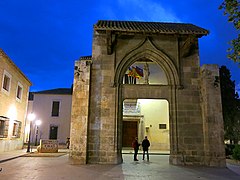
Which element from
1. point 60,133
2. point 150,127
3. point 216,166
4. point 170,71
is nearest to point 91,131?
point 170,71

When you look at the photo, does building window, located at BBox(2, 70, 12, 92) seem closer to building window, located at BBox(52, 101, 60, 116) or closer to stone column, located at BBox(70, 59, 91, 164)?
stone column, located at BBox(70, 59, 91, 164)

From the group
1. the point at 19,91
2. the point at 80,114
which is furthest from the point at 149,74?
the point at 19,91

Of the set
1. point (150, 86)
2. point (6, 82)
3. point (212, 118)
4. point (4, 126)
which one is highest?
point (6, 82)

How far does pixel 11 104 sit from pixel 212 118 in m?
13.3

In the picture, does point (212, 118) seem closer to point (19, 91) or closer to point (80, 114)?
point (80, 114)

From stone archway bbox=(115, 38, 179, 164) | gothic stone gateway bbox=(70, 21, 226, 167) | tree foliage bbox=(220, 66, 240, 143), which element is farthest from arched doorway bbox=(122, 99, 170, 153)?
gothic stone gateway bbox=(70, 21, 226, 167)

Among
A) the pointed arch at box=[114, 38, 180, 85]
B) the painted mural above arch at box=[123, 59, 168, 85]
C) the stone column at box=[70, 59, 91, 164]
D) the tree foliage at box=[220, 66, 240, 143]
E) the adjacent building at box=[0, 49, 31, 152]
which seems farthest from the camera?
the tree foliage at box=[220, 66, 240, 143]

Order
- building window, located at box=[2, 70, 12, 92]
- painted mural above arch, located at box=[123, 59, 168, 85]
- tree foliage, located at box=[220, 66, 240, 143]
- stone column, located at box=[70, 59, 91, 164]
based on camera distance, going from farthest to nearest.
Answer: tree foliage, located at box=[220, 66, 240, 143]
painted mural above arch, located at box=[123, 59, 168, 85]
building window, located at box=[2, 70, 12, 92]
stone column, located at box=[70, 59, 91, 164]

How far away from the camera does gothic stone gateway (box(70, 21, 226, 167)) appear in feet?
30.8

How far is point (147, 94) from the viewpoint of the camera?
401 inches

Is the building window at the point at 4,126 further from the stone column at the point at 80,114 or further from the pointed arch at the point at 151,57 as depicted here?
the pointed arch at the point at 151,57

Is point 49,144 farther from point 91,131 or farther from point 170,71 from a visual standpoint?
point 170,71

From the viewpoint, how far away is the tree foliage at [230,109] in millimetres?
16312

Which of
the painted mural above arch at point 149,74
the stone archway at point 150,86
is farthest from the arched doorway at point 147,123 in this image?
the stone archway at point 150,86
